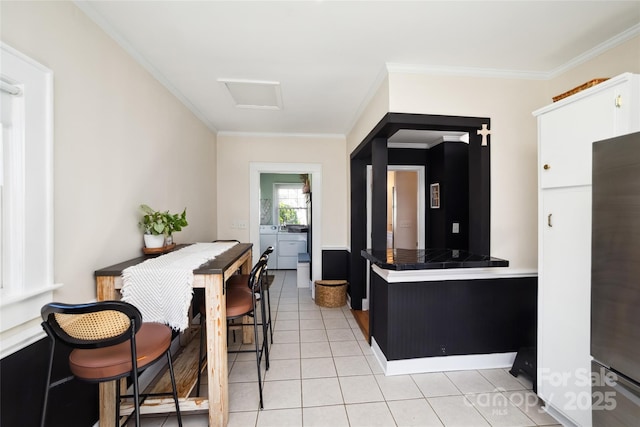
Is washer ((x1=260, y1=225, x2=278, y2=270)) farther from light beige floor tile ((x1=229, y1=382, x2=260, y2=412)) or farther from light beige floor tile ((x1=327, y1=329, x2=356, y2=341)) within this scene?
light beige floor tile ((x1=229, y1=382, x2=260, y2=412))

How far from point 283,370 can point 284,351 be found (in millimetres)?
299

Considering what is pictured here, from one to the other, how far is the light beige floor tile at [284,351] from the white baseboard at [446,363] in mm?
791

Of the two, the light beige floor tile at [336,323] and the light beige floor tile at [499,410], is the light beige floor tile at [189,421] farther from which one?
the light beige floor tile at [499,410]

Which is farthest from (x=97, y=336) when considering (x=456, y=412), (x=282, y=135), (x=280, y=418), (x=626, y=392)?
(x=282, y=135)

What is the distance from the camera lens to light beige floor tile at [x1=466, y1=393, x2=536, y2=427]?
1.65 metres

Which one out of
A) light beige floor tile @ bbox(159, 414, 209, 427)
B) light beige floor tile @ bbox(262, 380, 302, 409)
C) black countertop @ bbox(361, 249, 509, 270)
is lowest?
light beige floor tile @ bbox(159, 414, 209, 427)

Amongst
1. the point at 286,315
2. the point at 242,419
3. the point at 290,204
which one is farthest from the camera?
the point at 290,204

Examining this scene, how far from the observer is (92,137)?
4.86ft

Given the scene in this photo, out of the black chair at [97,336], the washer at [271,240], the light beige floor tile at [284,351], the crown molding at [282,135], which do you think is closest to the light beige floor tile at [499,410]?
the light beige floor tile at [284,351]

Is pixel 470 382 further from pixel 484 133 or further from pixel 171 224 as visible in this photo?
pixel 171 224

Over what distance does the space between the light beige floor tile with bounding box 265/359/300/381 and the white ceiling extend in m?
2.46

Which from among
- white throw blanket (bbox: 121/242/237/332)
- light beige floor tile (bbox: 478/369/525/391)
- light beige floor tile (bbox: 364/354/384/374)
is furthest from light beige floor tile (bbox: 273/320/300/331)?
light beige floor tile (bbox: 478/369/525/391)

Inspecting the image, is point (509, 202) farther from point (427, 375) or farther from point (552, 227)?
point (427, 375)

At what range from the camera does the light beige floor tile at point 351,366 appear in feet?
7.13
